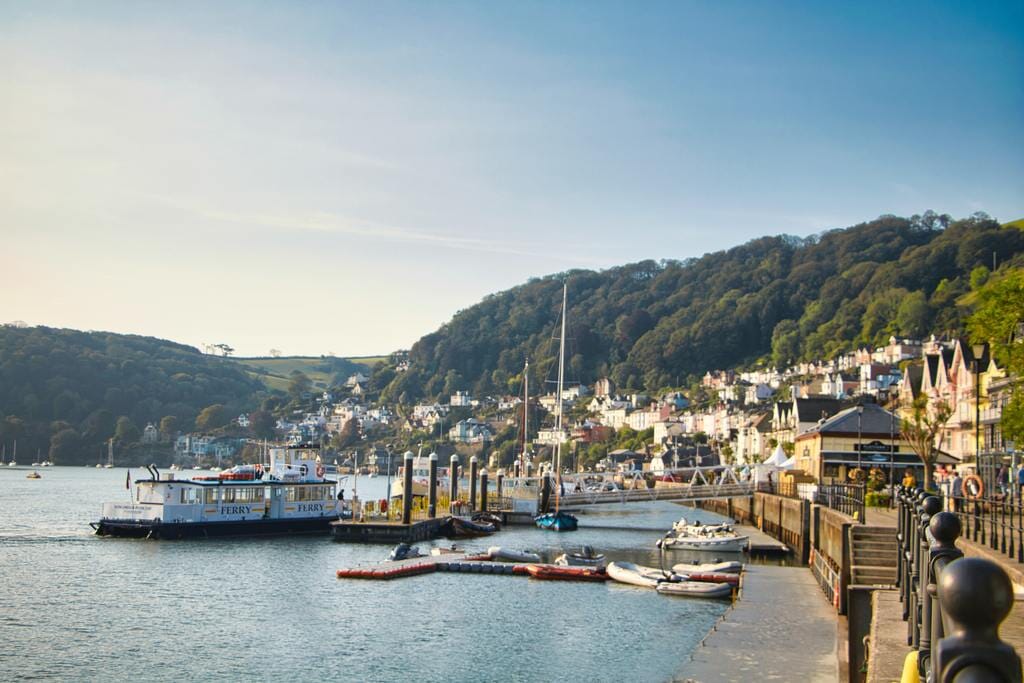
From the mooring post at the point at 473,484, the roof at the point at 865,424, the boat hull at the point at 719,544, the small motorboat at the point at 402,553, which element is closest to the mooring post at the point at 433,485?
the mooring post at the point at 473,484

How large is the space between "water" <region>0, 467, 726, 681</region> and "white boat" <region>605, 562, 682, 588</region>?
1029 mm

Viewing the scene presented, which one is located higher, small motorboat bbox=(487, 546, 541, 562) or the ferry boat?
the ferry boat

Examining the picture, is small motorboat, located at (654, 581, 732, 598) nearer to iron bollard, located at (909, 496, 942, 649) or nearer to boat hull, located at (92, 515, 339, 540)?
iron bollard, located at (909, 496, 942, 649)

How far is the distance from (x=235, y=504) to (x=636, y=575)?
99.0 feet

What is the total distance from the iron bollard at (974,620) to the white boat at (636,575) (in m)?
40.0

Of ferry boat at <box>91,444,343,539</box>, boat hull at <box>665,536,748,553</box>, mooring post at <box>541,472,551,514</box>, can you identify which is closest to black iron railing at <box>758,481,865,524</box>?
boat hull at <box>665,536,748,553</box>

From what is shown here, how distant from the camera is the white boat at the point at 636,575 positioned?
42.5 metres

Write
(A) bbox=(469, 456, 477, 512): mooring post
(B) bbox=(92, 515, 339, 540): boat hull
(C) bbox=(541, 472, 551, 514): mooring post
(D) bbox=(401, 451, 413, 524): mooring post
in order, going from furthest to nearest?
(C) bbox=(541, 472, 551, 514): mooring post, (A) bbox=(469, 456, 477, 512): mooring post, (D) bbox=(401, 451, 413, 524): mooring post, (B) bbox=(92, 515, 339, 540): boat hull

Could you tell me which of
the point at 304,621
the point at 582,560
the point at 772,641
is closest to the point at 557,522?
the point at 582,560

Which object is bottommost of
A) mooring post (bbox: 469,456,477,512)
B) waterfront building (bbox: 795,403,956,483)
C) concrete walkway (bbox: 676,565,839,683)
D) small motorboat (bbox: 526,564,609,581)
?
small motorboat (bbox: 526,564,609,581)

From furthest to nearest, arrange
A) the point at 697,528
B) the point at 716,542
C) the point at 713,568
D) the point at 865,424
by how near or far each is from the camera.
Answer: the point at 865,424
the point at 697,528
the point at 716,542
the point at 713,568

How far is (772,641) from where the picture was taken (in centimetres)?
2594

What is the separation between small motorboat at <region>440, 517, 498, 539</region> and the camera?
67.9m

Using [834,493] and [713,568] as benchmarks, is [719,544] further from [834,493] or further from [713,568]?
[713,568]
